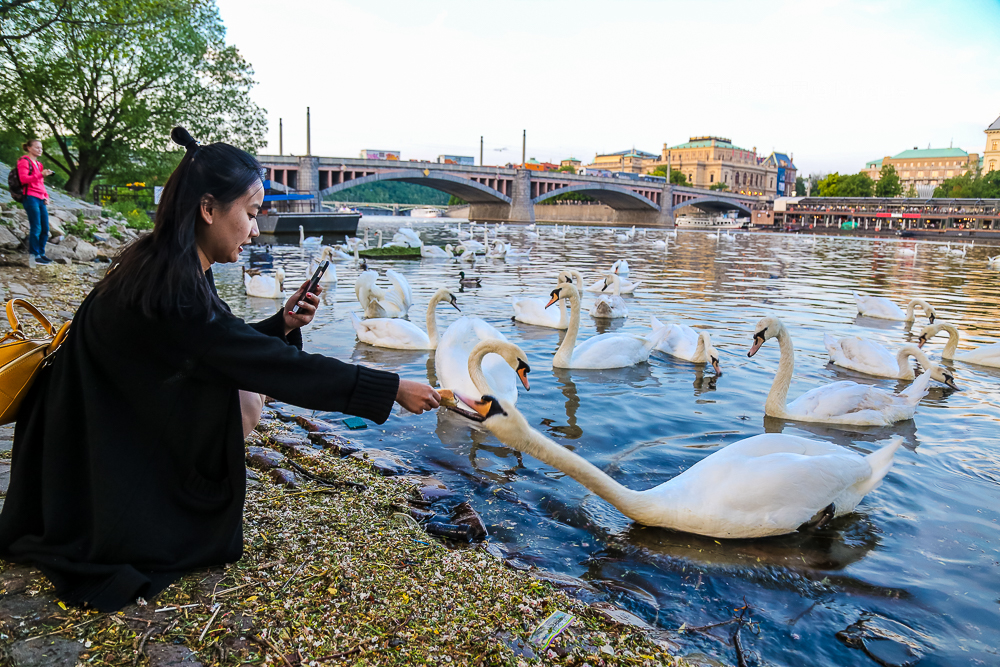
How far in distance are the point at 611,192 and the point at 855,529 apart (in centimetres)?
8079

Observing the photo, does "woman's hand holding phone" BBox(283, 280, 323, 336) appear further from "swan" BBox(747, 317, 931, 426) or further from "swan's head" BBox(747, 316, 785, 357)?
"swan's head" BBox(747, 316, 785, 357)

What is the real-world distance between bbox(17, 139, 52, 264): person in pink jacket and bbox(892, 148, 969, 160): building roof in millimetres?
186495

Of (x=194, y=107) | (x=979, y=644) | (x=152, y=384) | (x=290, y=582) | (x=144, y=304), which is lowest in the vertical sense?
(x=979, y=644)

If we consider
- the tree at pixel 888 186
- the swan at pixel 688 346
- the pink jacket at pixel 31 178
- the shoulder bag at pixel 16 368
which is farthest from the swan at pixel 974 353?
the tree at pixel 888 186

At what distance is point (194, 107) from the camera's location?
26.6 metres

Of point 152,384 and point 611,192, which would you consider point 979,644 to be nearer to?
point 152,384

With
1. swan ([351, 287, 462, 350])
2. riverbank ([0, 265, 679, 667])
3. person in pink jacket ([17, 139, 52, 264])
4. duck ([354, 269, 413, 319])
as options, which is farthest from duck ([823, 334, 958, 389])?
person in pink jacket ([17, 139, 52, 264])

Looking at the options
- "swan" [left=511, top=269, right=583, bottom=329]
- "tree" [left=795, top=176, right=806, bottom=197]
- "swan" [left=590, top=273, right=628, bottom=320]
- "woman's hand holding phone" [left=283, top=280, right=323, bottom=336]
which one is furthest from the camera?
"tree" [left=795, top=176, right=806, bottom=197]

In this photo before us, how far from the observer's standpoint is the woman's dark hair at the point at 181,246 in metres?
2.14

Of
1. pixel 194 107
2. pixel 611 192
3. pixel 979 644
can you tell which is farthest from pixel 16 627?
pixel 611 192

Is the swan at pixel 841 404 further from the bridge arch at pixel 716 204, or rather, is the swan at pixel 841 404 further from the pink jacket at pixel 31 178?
the bridge arch at pixel 716 204

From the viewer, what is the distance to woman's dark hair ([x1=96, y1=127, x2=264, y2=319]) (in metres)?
2.14

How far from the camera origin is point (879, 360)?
764 cm

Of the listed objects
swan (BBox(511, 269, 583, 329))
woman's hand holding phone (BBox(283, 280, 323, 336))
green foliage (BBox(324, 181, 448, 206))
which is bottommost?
swan (BBox(511, 269, 583, 329))
